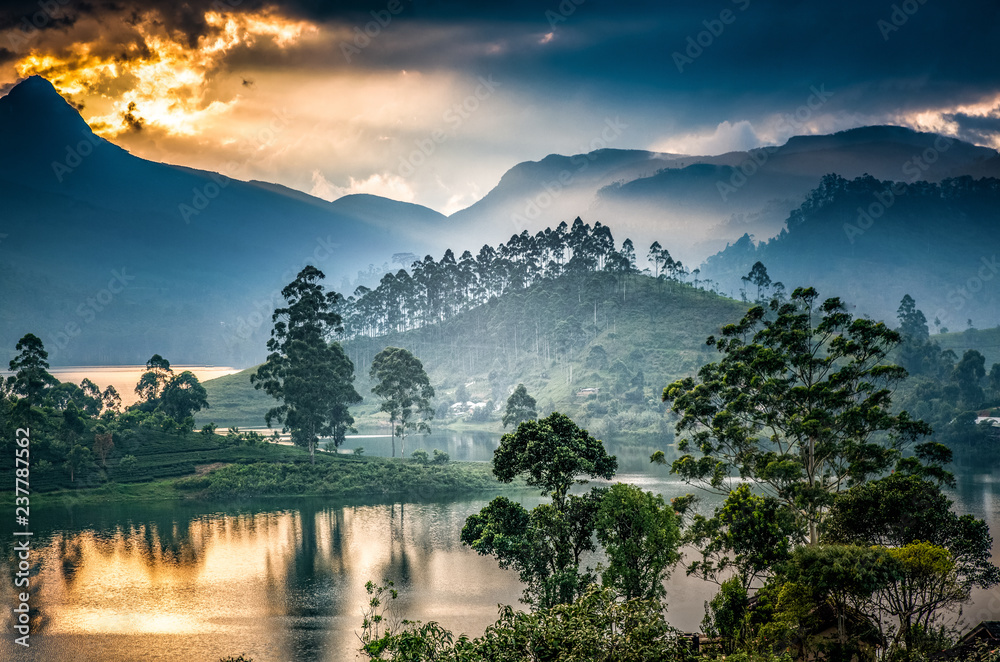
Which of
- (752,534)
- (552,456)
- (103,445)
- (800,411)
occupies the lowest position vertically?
(752,534)

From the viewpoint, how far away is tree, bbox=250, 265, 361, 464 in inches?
2635

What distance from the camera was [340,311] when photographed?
159875 mm

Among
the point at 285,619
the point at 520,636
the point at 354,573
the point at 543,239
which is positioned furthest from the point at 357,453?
the point at 543,239

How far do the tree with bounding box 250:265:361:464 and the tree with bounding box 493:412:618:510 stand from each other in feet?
141

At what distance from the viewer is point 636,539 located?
2475cm

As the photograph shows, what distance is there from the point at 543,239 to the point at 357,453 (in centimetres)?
8490

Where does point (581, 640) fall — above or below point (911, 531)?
below

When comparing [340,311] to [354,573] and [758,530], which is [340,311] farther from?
[758,530]

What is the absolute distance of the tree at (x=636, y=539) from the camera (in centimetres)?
2439

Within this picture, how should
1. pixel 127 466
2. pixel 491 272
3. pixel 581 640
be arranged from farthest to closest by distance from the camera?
1. pixel 491 272
2. pixel 127 466
3. pixel 581 640

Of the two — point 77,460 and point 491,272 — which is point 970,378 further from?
point 77,460

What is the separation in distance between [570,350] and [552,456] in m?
97.9

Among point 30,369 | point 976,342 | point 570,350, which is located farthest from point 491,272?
point 976,342

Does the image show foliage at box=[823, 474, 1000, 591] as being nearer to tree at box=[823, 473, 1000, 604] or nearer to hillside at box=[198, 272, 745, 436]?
tree at box=[823, 473, 1000, 604]
